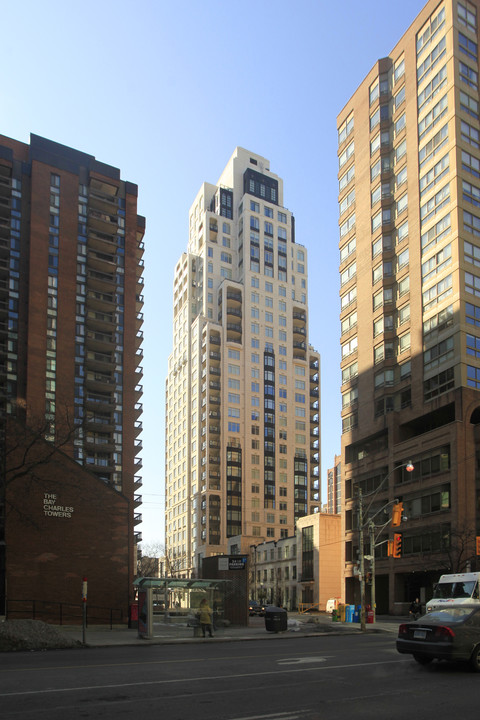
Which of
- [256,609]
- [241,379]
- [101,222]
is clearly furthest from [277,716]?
[241,379]

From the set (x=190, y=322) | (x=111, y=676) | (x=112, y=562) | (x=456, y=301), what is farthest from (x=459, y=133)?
(x=190, y=322)

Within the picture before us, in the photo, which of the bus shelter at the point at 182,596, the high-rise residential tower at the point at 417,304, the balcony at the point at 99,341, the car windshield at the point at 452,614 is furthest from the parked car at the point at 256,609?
the car windshield at the point at 452,614

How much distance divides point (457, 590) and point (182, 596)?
18.7 metres

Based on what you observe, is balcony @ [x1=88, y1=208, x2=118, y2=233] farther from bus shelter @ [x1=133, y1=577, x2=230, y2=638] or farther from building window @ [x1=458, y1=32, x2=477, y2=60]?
bus shelter @ [x1=133, y1=577, x2=230, y2=638]

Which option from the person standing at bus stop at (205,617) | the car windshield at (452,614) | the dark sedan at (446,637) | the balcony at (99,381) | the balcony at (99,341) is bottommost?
the person standing at bus stop at (205,617)

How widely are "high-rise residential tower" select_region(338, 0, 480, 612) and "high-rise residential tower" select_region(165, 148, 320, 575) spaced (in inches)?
1660

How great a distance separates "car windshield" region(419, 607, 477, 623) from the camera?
14.8 m

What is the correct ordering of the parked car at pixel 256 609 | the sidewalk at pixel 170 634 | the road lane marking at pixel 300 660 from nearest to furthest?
the road lane marking at pixel 300 660, the sidewalk at pixel 170 634, the parked car at pixel 256 609

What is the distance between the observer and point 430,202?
7000cm

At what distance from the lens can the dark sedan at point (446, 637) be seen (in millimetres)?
14234

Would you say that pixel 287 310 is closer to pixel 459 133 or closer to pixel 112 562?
pixel 459 133

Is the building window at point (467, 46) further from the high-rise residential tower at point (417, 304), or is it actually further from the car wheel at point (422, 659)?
the car wheel at point (422, 659)

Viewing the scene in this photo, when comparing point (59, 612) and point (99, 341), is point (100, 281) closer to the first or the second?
point (99, 341)

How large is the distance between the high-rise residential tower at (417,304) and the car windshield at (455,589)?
899 inches
